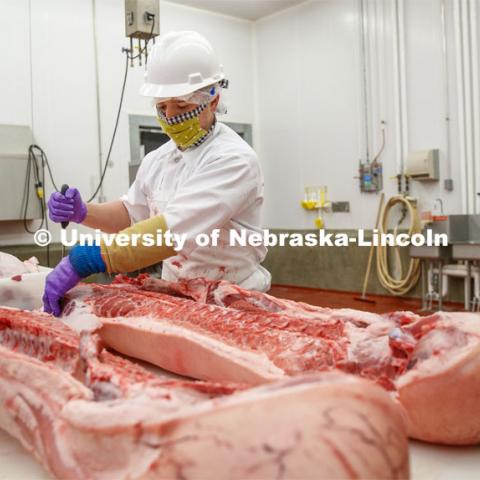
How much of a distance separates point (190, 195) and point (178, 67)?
55 centimetres

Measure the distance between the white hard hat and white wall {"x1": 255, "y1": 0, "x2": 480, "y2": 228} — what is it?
421cm

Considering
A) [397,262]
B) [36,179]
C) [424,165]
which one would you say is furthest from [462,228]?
[36,179]

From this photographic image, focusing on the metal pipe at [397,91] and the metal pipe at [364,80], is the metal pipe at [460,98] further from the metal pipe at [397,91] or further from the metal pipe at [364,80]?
the metal pipe at [364,80]

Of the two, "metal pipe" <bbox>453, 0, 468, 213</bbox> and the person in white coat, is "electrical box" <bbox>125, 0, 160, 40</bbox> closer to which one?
the person in white coat

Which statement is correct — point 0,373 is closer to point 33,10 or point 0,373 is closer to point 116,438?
point 116,438

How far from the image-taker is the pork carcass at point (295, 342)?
121 centimetres

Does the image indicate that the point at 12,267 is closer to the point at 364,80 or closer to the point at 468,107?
the point at 468,107

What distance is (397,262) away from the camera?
6523mm

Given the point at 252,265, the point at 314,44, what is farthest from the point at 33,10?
the point at 252,265

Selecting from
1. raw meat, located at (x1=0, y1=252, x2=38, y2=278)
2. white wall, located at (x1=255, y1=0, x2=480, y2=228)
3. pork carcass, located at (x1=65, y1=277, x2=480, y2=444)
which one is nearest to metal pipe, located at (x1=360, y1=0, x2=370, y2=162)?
white wall, located at (x1=255, y1=0, x2=480, y2=228)

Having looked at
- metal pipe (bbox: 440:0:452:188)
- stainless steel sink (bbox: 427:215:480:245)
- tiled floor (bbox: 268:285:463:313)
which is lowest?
tiled floor (bbox: 268:285:463:313)

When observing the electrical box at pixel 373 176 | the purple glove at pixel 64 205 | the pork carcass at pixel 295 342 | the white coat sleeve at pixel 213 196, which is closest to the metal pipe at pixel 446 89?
the electrical box at pixel 373 176

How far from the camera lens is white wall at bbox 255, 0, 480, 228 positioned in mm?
6164

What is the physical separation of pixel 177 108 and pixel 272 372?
143 centimetres
